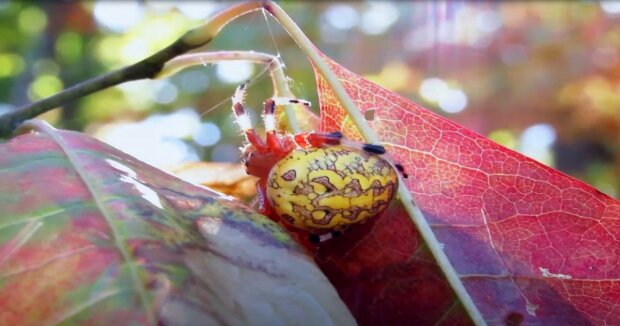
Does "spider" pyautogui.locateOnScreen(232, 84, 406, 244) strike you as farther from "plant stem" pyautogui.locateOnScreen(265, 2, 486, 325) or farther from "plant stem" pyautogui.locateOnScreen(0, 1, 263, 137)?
"plant stem" pyautogui.locateOnScreen(0, 1, 263, 137)

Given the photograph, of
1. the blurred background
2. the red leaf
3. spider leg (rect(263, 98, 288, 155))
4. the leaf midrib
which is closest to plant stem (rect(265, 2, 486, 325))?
the red leaf

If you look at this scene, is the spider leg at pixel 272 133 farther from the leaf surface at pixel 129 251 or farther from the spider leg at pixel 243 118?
the leaf surface at pixel 129 251

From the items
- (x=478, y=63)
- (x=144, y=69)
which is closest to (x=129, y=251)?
(x=144, y=69)

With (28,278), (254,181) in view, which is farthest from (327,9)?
(28,278)


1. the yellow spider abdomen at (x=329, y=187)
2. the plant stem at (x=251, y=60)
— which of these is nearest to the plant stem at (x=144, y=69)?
the plant stem at (x=251, y=60)

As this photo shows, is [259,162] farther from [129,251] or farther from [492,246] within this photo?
[129,251]
